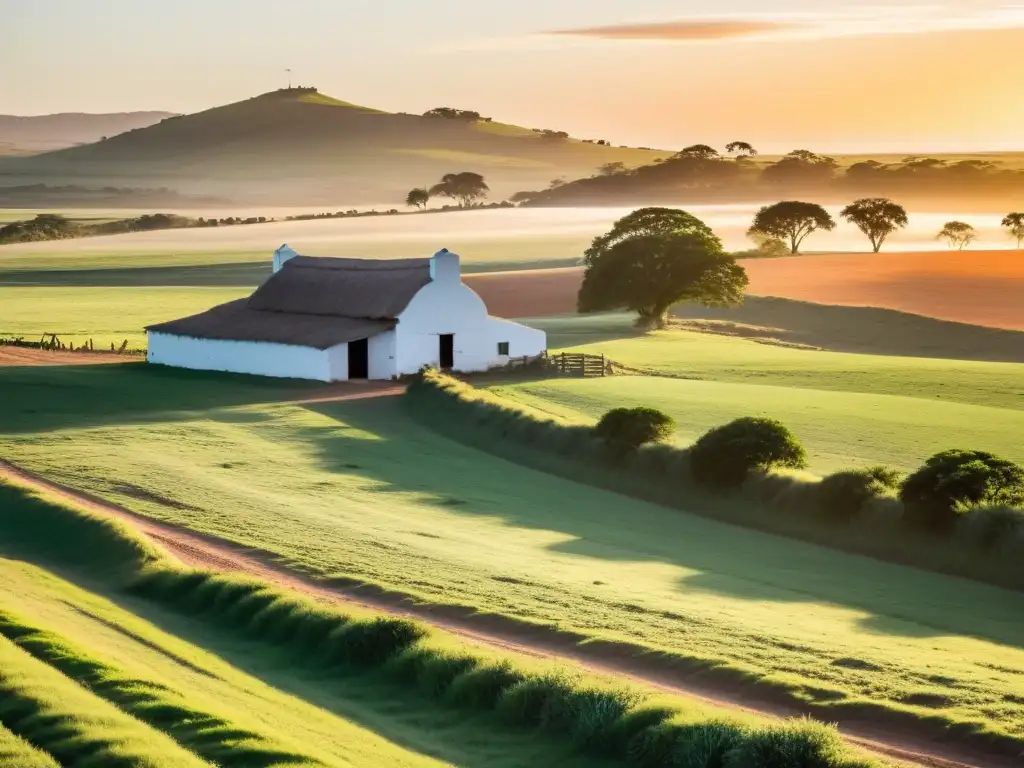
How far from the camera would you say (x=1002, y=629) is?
25703mm

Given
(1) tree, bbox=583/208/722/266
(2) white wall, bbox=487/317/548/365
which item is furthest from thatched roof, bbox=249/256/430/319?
(1) tree, bbox=583/208/722/266

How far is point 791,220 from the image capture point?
518ft

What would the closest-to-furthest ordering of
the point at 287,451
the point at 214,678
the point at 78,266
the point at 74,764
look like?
the point at 74,764 < the point at 214,678 < the point at 287,451 < the point at 78,266

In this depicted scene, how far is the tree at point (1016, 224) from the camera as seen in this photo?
547 ft

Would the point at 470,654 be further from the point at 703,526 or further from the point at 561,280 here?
the point at 561,280

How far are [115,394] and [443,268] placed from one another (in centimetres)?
1566

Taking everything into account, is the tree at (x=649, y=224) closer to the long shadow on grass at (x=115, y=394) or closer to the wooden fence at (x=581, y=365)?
the wooden fence at (x=581, y=365)

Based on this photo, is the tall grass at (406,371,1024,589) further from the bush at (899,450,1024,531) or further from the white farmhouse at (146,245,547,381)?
the white farmhouse at (146,245,547,381)

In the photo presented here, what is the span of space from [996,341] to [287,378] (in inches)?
1659

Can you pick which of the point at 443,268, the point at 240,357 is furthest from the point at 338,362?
the point at 443,268

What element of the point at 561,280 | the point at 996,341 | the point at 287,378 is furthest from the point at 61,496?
the point at 561,280

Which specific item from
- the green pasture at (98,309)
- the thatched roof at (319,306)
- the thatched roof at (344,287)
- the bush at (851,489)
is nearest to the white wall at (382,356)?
the thatched roof at (319,306)

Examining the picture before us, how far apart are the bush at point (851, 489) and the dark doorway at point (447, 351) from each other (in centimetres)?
3282

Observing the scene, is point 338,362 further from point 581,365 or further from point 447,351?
point 581,365
